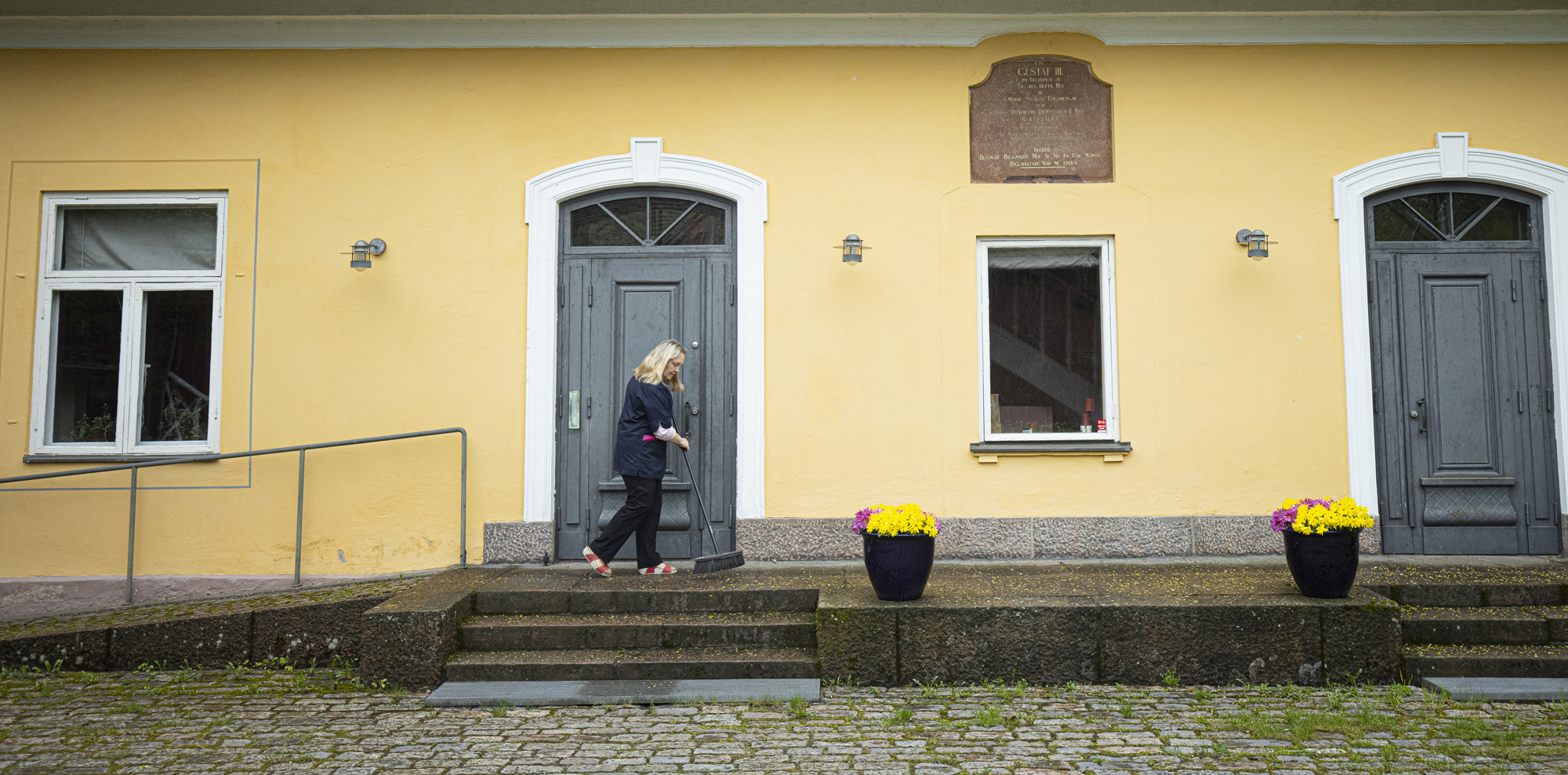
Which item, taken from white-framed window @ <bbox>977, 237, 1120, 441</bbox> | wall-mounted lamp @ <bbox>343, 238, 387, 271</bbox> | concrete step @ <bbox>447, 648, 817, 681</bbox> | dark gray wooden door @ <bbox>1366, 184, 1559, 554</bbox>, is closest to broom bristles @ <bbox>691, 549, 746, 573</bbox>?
concrete step @ <bbox>447, 648, 817, 681</bbox>

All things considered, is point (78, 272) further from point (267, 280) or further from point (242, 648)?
point (242, 648)

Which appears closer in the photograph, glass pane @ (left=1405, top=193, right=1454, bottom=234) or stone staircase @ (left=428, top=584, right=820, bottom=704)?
stone staircase @ (left=428, top=584, right=820, bottom=704)

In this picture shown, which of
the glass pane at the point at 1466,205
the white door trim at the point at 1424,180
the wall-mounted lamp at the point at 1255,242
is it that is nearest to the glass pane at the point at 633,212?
the wall-mounted lamp at the point at 1255,242

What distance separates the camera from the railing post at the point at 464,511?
6.71 metres

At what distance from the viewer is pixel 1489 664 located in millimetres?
4992

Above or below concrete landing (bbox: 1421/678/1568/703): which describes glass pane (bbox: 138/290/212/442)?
above

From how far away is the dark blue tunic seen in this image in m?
6.03

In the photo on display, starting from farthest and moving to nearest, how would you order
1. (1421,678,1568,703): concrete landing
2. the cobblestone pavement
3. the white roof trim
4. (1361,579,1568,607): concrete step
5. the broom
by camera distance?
A: the white roof trim < the broom < (1361,579,1568,607): concrete step < (1421,678,1568,703): concrete landing < the cobblestone pavement

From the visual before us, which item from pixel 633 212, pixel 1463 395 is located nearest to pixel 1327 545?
pixel 1463 395

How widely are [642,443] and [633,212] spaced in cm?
196

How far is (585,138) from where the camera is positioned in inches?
274

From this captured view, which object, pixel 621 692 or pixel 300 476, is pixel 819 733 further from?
pixel 300 476

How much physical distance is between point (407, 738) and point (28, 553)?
4330mm

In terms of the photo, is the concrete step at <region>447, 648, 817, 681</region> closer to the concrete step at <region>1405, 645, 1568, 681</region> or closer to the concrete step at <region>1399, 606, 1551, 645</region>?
the concrete step at <region>1405, 645, 1568, 681</region>
